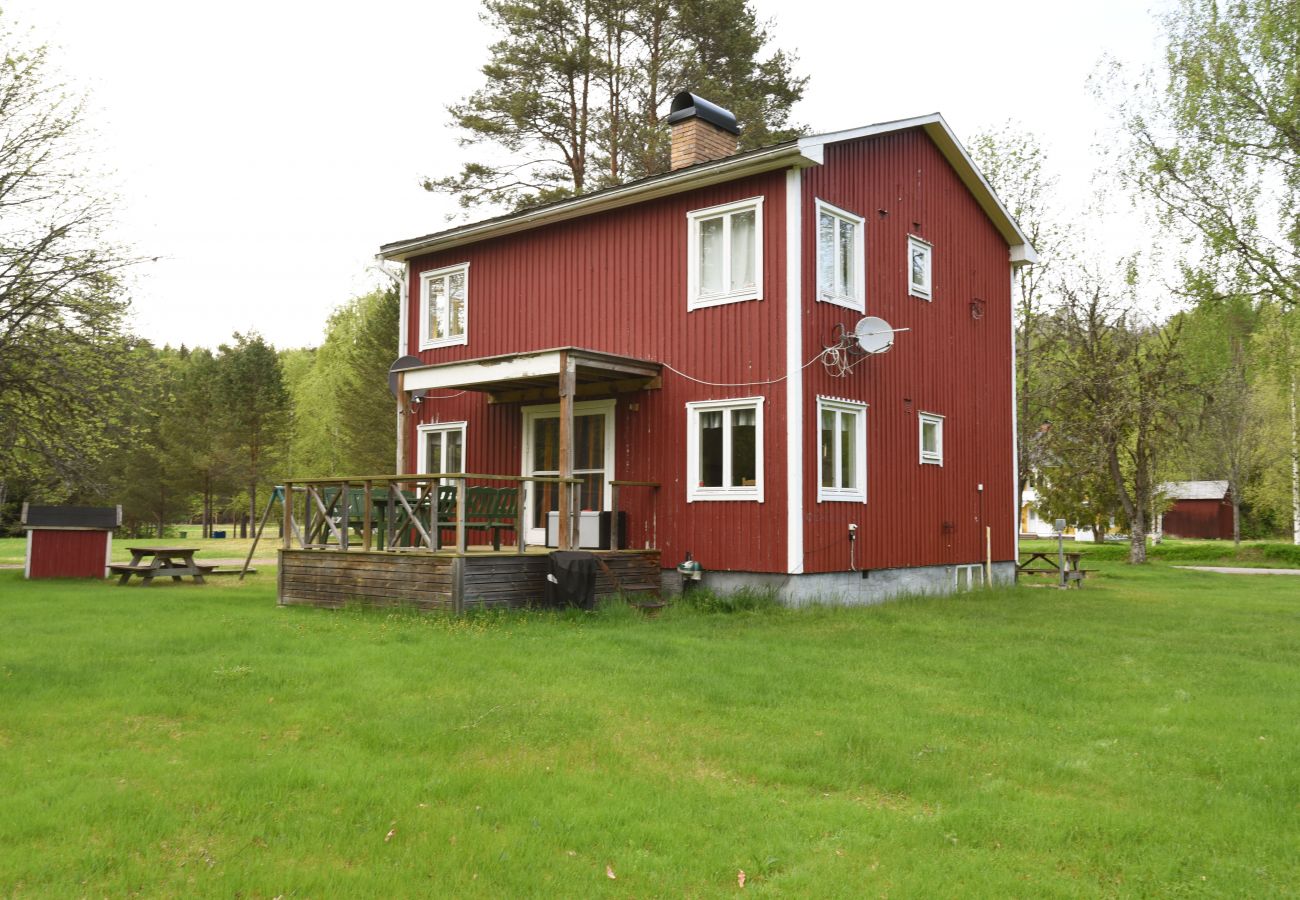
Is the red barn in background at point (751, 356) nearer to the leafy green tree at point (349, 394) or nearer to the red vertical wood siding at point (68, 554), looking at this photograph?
the red vertical wood siding at point (68, 554)

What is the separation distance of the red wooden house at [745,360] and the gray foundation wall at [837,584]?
0.14 ft

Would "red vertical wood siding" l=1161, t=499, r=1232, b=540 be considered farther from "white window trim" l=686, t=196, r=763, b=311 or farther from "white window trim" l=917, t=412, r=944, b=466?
"white window trim" l=686, t=196, r=763, b=311

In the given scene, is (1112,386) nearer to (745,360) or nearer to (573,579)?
(745,360)

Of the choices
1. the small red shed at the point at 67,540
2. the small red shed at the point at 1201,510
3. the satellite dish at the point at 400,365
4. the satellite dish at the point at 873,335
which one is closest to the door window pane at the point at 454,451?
the satellite dish at the point at 400,365

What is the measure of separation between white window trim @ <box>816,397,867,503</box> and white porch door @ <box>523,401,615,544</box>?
3042mm

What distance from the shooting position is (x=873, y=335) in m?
13.5

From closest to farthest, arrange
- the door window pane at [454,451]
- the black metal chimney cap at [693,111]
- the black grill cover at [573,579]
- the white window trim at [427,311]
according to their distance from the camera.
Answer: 1. the black grill cover at [573,579]
2. the black metal chimney cap at [693,111]
3. the door window pane at [454,451]
4. the white window trim at [427,311]

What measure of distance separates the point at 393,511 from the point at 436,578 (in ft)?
4.46

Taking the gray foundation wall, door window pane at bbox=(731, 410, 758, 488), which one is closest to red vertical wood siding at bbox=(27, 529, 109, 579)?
the gray foundation wall

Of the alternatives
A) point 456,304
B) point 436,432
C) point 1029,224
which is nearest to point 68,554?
point 436,432

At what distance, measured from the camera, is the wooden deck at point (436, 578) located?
11.5 meters

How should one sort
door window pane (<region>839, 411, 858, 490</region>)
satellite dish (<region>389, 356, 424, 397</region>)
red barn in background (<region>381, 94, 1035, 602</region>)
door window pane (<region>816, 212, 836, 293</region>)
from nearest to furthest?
red barn in background (<region>381, 94, 1035, 602</region>)
door window pane (<region>816, 212, 836, 293</region>)
door window pane (<region>839, 411, 858, 490</region>)
satellite dish (<region>389, 356, 424, 397</region>)

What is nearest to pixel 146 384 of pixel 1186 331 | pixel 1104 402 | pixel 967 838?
pixel 967 838

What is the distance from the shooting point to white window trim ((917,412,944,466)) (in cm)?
1518
